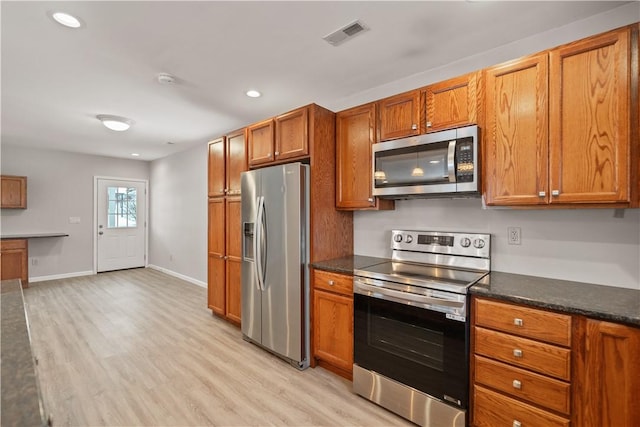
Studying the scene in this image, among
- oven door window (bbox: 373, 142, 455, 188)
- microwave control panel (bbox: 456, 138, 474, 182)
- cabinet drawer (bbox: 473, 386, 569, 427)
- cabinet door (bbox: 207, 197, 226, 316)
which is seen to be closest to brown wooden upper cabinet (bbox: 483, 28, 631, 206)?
microwave control panel (bbox: 456, 138, 474, 182)

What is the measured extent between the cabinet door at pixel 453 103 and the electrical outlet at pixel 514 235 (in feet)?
2.77

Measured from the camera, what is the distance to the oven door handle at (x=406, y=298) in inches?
73.3

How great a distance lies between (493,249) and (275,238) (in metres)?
1.85

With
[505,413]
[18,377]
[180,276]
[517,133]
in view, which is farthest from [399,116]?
[180,276]

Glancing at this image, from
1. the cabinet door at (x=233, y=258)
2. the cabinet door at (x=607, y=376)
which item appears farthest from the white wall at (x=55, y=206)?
the cabinet door at (x=607, y=376)

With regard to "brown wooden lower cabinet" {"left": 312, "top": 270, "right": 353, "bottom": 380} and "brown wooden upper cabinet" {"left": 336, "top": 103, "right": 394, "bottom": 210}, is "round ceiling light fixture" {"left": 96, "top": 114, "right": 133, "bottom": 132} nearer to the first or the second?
"brown wooden upper cabinet" {"left": 336, "top": 103, "right": 394, "bottom": 210}

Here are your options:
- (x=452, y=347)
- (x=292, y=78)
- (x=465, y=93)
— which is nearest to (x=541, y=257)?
(x=452, y=347)

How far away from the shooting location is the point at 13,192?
543 centimetres

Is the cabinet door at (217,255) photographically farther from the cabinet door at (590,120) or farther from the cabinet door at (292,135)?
the cabinet door at (590,120)

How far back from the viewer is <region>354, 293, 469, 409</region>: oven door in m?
1.85

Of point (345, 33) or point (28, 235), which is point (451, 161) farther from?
point (28, 235)

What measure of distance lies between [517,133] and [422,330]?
144cm

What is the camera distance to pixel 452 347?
1.86m

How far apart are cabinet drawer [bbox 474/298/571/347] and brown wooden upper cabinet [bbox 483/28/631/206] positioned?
2.28ft
